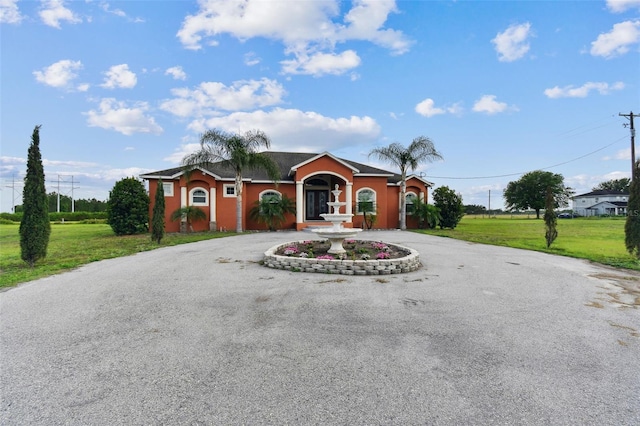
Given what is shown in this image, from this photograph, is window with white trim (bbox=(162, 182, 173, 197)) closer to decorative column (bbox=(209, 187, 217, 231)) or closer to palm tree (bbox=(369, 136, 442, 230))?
decorative column (bbox=(209, 187, 217, 231))

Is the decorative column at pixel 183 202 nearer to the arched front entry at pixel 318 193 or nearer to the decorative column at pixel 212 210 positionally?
the decorative column at pixel 212 210

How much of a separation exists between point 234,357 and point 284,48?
602 inches

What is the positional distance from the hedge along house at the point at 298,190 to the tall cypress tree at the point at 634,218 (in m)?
13.0

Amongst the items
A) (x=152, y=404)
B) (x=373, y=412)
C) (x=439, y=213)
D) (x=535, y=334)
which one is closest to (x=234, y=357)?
(x=152, y=404)

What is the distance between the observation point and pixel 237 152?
1838 centimetres

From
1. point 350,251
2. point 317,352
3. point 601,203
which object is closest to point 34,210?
point 350,251

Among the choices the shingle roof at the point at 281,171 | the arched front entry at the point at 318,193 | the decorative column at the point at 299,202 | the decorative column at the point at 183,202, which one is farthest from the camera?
the arched front entry at the point at 318,193

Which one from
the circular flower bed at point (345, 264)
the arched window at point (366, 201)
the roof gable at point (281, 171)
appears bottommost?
the circular flower bed at point (345, 264)

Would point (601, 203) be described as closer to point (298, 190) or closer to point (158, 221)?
point (298, 190)

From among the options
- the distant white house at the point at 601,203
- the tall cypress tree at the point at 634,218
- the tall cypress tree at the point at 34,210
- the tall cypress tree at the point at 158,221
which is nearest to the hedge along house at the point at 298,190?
the tall cypress tree at the point at 158,221

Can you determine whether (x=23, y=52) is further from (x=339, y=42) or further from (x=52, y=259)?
(x=339, y=42)

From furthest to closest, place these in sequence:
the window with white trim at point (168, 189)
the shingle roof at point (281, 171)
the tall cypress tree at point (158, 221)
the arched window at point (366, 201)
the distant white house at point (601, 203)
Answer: the distant white house at point (601, 203), the arched window at point (366, 201), the shingle roof at point (281, 171), the window with white trim at point (168, 189), the tall cypress tree at point (158, 221)

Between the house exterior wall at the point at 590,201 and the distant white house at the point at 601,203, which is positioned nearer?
the distant white house at the point at 601,203

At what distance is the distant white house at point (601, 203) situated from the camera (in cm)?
6384
